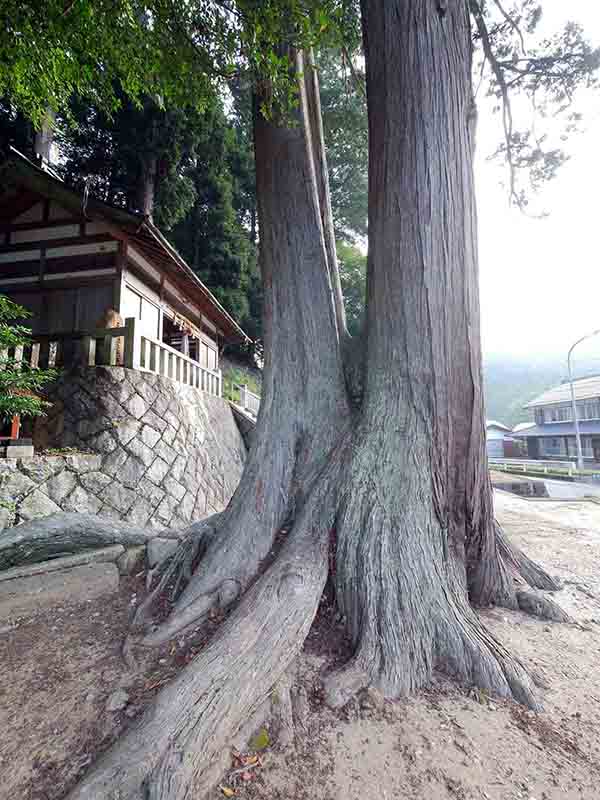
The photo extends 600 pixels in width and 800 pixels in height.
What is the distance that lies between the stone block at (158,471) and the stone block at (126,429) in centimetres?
55

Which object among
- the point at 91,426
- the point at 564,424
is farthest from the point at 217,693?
the point at 564,424

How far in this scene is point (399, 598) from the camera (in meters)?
1.90

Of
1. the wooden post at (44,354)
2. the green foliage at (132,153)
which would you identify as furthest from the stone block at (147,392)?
the green foliage at (132,153)

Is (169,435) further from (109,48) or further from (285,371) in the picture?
(109,48)

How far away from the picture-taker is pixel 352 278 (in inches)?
629

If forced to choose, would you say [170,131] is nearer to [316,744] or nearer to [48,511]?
[48,511]

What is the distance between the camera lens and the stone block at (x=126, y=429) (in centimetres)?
538

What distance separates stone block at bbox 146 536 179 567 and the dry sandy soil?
1.41 ft

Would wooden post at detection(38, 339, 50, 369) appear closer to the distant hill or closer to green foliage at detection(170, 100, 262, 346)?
green foliage at detection(170, 100, 262, 346)

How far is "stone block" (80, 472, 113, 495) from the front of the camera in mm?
4684

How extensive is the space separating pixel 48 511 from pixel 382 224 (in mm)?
4584

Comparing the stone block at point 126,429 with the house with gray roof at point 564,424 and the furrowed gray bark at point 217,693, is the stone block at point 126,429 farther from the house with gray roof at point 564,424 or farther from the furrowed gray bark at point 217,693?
the house with gray roof at point 564,424

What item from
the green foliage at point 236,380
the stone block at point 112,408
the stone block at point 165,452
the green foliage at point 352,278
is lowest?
the stone block at point 165,452

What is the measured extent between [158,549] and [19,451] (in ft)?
9.29
